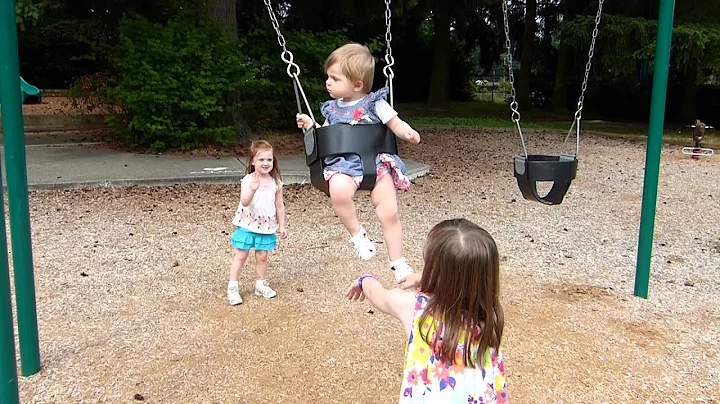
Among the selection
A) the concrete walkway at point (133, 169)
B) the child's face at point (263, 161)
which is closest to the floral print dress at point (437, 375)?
the child's face at point (263, 161)

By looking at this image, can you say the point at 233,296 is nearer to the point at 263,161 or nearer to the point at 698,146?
the point at 263,161

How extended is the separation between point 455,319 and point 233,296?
260 cm

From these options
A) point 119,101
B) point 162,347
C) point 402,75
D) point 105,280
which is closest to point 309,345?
point 162,347

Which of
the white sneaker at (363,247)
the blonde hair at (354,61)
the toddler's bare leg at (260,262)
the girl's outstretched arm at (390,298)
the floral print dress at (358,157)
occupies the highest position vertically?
the blonde hair at (354,61)

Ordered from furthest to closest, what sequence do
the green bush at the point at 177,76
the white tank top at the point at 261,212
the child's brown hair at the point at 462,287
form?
the green bush at the point at 177,76, the white tank top at the point at 261,212, the child's brown hair at the point at 462,287

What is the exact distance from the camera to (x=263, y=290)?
428 centimetres

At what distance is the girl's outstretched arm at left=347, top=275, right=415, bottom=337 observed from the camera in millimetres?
1859

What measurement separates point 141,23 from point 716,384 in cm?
849

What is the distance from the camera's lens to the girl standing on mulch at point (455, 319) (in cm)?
175

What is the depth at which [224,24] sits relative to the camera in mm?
9930

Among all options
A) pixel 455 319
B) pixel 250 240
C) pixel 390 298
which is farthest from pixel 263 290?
pixel 455 319

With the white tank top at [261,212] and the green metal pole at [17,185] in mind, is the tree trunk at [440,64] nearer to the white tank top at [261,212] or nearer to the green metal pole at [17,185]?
the white tank top at [261,212]

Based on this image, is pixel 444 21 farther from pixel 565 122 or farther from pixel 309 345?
pixel 309 345

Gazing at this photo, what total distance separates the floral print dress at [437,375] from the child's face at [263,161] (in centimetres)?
225
